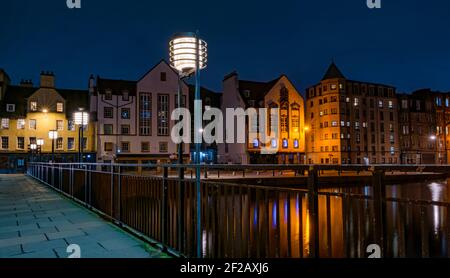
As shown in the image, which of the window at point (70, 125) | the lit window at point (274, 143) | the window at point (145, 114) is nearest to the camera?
the window at point (145, 114)

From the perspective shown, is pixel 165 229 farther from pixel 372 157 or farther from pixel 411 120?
pixel 411 120

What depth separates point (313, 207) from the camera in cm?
322

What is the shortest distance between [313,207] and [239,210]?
175 cm

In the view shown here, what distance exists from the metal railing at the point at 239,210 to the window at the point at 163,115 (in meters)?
42.9

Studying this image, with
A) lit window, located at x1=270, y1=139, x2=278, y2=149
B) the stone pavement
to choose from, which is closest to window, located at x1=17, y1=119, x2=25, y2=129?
lit window, located at x1=270, y1=139, x2=278, y2=149

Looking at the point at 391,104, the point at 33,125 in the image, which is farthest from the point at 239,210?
the point at 391,104

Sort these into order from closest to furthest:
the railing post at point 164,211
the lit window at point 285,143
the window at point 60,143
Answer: the railing post at point 164,211 → the window at point 60,143 → the lit window at point 285,143

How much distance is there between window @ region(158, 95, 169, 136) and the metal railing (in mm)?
42917

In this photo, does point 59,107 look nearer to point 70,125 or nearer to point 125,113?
point 70,125

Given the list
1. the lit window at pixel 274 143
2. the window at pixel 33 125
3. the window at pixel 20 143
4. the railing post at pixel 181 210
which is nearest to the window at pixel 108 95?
the window at pixel 33 125

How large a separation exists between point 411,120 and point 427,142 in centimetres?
690

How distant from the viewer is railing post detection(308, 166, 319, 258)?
320 centimetres

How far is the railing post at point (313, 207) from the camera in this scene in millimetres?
3199

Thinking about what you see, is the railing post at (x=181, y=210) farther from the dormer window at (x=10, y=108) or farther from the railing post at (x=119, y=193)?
the dormer window at (x=10, y=108)
